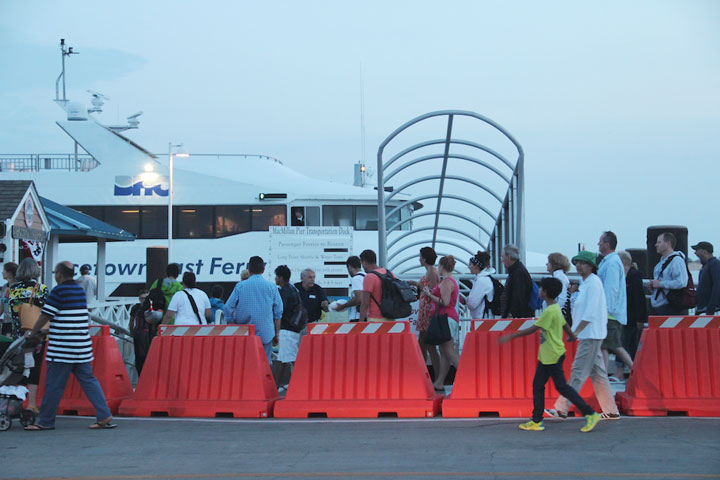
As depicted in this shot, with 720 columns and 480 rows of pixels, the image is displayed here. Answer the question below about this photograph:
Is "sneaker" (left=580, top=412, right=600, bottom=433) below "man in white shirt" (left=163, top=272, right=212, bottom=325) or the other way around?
below

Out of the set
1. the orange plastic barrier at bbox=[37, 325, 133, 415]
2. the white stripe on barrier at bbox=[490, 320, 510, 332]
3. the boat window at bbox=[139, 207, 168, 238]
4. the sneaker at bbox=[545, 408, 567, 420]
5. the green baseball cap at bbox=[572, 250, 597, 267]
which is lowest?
the sneaker at bbox=[545, 408, 567, 420]

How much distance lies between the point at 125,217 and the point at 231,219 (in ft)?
11.3

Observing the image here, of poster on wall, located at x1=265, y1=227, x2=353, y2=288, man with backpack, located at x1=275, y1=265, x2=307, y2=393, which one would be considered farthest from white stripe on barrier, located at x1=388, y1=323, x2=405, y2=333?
poster on wall, located at x1=265, y1=227, x2=353, y2=288

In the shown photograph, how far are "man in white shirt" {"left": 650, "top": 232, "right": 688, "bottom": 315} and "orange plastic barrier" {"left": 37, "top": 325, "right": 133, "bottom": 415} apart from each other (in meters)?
6.15

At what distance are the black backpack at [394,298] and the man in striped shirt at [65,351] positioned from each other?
309 cm

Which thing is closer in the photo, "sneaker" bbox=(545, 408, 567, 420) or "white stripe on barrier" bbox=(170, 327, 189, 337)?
"sneaker" bbox=(545, 408, 567, 420)

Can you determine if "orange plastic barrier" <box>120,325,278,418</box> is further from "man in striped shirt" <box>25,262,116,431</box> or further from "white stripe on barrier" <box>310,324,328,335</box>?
"man in striped shirt" <box>25,262,116,431</box>

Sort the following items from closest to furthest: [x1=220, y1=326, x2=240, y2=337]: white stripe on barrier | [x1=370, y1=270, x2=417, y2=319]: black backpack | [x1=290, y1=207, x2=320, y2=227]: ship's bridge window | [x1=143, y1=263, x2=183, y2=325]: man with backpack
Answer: [x1=220, y1=326, x2=240, y2=337]: white stripe on barrier < [x1=370, y1=270, x2=417, y2=319]: black backpack < [x1=143, y1=263, x2=183, y2=325]: man with backpack < [x1=290, y1=207, x2=320, y2=227]: ship's bridge window

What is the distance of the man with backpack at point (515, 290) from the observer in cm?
1006

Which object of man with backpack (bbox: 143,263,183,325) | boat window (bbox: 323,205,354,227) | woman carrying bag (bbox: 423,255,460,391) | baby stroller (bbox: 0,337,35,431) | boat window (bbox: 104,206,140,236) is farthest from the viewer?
boat window (bbox: 104,206,140,236)

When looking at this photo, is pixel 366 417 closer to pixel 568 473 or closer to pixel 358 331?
pixel 358 331

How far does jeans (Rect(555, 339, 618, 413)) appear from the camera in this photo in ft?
27.1

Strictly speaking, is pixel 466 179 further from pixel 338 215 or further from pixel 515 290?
pixel 338 215

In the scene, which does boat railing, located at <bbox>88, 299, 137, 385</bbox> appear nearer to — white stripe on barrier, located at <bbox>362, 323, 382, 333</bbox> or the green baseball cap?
white stripe on barrier, located at <bbox>362, 323, 382, 333</bbox>
